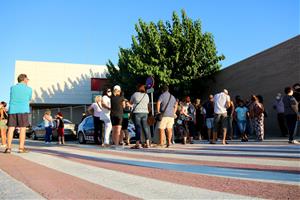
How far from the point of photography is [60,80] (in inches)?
1801

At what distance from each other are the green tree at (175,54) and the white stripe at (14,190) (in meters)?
22.7

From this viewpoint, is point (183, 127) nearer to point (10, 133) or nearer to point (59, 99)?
point (10, 133)

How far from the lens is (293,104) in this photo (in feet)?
35.4

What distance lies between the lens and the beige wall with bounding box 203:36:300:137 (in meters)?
17.7

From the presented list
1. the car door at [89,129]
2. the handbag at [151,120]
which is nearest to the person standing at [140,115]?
the handbag at [151,120]

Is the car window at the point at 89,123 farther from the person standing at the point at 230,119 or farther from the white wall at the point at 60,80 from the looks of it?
the white wall at the point at 60,80

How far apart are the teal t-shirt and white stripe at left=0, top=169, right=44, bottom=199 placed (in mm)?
3873

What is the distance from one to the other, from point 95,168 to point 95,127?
27.3ft

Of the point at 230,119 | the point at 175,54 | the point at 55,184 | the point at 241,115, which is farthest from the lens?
the point at 175,54

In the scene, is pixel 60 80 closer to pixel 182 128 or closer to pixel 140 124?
pixel 182 128

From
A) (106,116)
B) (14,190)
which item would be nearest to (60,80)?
(106,116)

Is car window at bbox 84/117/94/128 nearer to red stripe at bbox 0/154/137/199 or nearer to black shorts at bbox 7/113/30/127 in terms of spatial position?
black shorts at bbox 7/113/30/127

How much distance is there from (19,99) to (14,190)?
15.9 ft

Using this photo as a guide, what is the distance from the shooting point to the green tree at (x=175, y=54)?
27844mm
